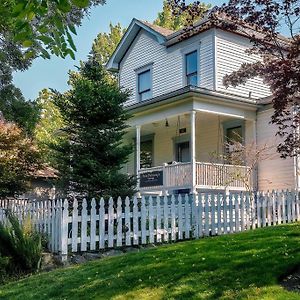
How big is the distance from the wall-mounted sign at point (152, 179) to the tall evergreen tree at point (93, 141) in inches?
245

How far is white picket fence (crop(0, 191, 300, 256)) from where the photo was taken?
10086 millimetres

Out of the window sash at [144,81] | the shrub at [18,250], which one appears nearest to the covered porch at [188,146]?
the window sash at [144,81]

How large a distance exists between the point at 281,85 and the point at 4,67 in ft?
57.1

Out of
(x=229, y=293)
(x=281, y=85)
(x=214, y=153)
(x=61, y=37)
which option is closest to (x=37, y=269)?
(x=229, y=293)

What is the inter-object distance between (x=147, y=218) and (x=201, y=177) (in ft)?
20.7

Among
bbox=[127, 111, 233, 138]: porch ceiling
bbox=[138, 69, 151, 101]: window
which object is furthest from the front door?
bbox=[138, 69, 151, 101]: window

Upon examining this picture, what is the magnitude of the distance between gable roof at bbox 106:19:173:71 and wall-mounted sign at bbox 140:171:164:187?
23.4ft

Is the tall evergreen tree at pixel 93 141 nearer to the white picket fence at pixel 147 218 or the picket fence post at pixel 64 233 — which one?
the white picket fence at pixel 147 218

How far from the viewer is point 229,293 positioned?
547 centimetres

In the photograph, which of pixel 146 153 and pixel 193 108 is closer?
pixel 193 108

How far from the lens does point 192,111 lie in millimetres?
17047

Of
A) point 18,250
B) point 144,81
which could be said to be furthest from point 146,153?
point 18,250

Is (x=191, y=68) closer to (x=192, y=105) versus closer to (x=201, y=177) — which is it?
(x=192, y=105)

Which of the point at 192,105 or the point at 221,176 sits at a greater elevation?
the point at 192,105
